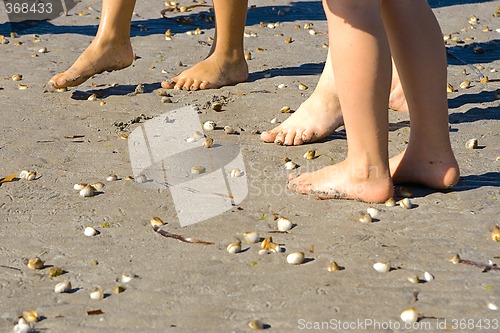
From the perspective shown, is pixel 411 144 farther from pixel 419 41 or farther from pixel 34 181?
pixel 34 181

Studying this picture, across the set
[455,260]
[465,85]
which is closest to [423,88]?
[455,260]

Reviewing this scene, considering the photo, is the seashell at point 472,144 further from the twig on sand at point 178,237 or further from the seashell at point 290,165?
the twig on sand at point 178,237

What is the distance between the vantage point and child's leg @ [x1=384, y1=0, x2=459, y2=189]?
3160 mm

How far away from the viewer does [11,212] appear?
3299 millimetres

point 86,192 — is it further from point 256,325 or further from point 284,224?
point 256,325

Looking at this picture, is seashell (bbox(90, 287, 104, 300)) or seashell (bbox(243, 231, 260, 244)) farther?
seashell (bbox(243, 231, 260, 244))

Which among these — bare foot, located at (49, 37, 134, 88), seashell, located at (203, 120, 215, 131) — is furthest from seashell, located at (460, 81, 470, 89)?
bare foot, located at (49, 37, 134, 88)

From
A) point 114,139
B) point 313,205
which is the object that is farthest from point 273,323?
point 114,139

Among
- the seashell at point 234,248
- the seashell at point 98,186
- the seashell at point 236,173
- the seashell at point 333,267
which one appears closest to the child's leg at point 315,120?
the seashell at point 236,173

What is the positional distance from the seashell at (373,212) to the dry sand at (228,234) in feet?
0.11

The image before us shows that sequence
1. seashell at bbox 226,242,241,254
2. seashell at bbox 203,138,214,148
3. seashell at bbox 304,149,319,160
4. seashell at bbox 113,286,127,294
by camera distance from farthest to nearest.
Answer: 1. seashell at bbox 203,138,214,148
2. seashell at bbox 304,149,319,160
3. seashell at bbox 226,242,241,254
4. seashell at bbox 113,286,127,294

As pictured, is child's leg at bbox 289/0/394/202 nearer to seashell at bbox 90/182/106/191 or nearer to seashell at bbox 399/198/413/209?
seashell at bbox 399/198/413/209

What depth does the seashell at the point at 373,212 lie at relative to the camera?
320cm

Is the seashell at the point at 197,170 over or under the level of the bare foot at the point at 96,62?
under
